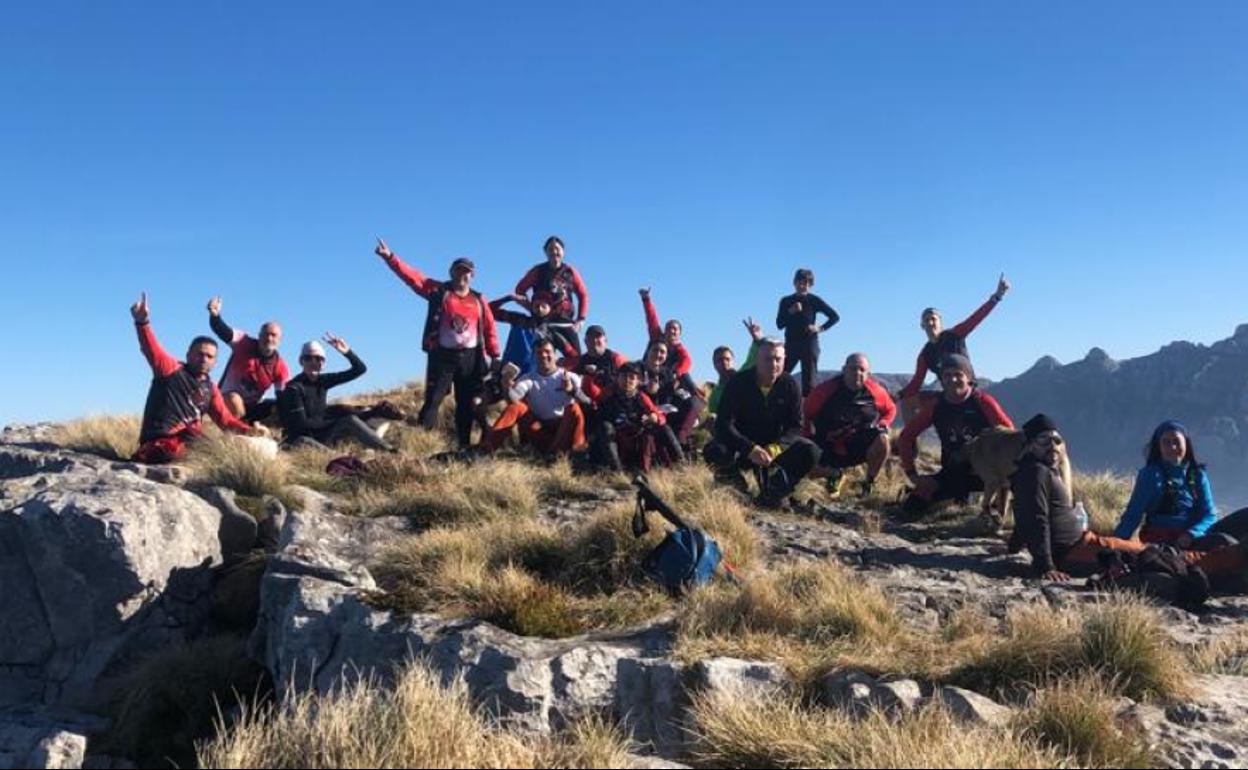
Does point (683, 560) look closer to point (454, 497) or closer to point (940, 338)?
point (454, 497)

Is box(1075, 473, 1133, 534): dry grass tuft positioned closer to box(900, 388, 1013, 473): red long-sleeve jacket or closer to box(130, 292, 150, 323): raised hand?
box(900, 388, 1013, 473): red long-sleeve jacket

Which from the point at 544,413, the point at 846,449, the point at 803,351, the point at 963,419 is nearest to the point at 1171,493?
the point at 963,419

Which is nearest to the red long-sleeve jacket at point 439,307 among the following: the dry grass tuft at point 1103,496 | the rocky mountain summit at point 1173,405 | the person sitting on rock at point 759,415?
the person sitting on rock at point 759,415

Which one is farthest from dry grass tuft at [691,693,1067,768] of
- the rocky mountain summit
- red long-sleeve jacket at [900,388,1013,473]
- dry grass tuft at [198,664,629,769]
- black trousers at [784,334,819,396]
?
the rocky mountain summit

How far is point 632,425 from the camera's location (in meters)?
11.1

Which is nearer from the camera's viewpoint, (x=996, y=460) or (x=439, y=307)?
(x=996, y=460)

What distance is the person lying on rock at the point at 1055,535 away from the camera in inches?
306

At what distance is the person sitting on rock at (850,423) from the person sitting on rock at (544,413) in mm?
2755

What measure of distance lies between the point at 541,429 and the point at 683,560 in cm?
521

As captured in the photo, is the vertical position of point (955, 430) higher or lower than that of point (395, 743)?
higher

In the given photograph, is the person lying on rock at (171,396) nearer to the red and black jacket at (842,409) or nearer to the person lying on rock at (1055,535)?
the red and black jacket at (842,409)

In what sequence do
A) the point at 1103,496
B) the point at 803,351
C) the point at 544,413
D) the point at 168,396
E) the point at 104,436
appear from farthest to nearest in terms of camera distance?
the point at 803,351 → the point at 1103,496 → the point at 104,436 → the point at 544,413 → the point at 168,396

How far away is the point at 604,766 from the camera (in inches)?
155

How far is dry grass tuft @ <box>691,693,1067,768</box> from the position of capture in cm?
389
